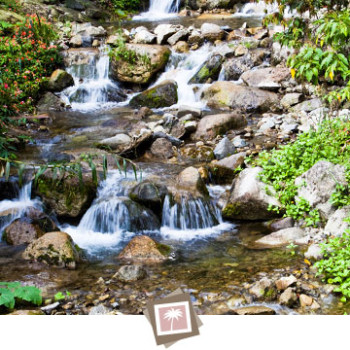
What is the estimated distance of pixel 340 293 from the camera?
3330 mm

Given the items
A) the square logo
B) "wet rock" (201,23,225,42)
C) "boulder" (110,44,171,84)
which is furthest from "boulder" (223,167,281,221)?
"wet rock" (201,23,225,42)

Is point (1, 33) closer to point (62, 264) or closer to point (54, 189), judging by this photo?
point (54, 189)

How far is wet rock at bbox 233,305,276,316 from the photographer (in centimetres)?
304

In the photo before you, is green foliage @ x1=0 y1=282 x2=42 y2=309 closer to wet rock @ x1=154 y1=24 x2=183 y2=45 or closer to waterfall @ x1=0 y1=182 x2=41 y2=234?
waterfall @ x1=0 y1=182 x2=41 y2=234

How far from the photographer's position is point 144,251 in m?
4.42

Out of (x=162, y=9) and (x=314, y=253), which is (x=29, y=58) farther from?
(x=314, y=253)

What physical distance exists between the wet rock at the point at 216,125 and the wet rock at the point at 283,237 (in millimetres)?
3274

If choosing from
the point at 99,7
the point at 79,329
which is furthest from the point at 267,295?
the point at 99,7

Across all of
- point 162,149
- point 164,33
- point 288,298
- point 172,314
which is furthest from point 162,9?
point 172,314

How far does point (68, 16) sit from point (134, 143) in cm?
905

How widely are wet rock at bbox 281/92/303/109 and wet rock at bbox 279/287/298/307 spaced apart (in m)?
5.67

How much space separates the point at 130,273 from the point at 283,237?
6.07ft

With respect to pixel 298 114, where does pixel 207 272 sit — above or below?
below

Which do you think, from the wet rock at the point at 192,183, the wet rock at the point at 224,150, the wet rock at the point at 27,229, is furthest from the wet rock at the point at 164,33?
the wet rock at the point at 27,229
